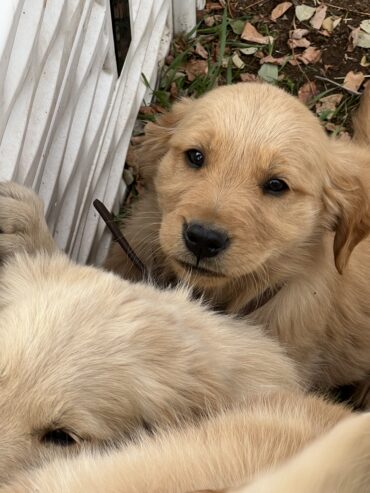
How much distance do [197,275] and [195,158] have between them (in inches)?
16.2

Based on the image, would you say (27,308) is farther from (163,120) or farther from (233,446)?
(163,120)

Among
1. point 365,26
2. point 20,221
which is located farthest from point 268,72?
point 20,221

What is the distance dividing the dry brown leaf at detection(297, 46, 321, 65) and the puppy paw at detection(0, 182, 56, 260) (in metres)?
2.29

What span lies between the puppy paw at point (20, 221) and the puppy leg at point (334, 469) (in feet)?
5.00

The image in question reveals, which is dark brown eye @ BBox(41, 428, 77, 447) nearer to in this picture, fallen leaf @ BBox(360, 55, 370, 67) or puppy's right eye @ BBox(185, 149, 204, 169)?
puppy's right eye @ BBox(185, 149, 204, 169)

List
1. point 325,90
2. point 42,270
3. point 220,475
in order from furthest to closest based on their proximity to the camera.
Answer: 1. point 325,90
2. point 42,270
3. point 220,475

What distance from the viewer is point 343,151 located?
2988 mm

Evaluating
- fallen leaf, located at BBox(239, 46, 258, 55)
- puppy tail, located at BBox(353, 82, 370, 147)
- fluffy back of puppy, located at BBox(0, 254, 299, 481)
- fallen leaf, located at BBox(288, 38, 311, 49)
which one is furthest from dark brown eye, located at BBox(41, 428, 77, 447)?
fallen leaf, located at BBox(288, 38, 311, 49)

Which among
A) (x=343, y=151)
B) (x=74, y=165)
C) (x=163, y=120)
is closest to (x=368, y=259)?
(x=343, y=151)

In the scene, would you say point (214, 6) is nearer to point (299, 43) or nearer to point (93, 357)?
point (299, 43)

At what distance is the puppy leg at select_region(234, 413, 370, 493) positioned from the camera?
978 mm

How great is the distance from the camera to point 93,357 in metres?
1.97

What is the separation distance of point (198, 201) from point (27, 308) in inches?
28.4

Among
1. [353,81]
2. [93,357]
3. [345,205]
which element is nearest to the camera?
[93,357]
